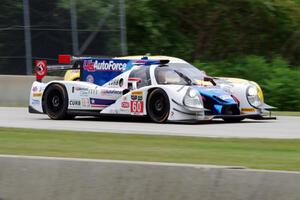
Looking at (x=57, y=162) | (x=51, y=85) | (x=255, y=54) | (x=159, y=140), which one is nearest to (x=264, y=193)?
(x=57, y=162)

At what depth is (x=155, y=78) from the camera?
16.8 meters

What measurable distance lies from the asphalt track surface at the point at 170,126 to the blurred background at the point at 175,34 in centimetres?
596

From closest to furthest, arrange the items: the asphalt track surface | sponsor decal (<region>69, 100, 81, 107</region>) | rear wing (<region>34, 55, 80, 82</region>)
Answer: the asphalt track surface, sponsor decal (<region>69, 100, 81, 107</region>), rear wing (<region>34, 55, 80, 82</region>)

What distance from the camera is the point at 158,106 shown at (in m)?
16.5

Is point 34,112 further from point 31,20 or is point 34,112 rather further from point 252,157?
point 252,157

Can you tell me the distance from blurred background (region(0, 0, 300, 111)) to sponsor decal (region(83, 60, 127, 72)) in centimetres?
656

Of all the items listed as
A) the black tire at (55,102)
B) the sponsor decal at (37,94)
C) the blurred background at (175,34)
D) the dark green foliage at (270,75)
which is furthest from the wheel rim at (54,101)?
the dark green foliage at (270,75)

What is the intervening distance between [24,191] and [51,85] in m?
10.5

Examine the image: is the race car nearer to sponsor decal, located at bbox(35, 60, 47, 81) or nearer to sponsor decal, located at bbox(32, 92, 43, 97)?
sponsor decal, located at bbox(32, 92, 43, 97)

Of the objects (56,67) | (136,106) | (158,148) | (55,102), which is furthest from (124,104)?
(158,148)

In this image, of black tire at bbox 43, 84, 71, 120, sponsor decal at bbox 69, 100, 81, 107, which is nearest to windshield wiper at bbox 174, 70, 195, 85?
sponsor decal at bbox 69, 100, 81, 107

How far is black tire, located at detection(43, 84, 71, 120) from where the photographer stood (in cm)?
1823

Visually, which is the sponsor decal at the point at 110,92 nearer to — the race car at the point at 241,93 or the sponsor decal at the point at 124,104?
the sponsor decal at the point at 124,104

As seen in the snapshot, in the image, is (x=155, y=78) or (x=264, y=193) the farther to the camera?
(x=155, y=78)
